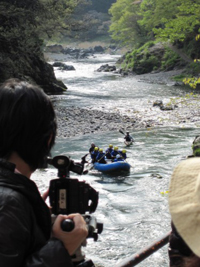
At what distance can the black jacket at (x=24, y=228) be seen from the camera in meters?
1.39

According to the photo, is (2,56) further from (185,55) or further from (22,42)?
(185,55)

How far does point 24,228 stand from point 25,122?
480 millimetres

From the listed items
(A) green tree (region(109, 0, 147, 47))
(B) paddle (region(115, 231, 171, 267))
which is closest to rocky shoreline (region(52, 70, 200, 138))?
(B) paddle (region(115, 231, 171, 267))

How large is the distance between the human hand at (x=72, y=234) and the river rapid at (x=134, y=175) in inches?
42.7

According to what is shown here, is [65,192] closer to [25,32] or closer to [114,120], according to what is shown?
[114,120]

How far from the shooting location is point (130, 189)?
1071cm

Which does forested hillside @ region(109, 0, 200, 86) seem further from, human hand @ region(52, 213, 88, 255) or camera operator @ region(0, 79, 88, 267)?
human hand @ region(52, 213, 88, 255)

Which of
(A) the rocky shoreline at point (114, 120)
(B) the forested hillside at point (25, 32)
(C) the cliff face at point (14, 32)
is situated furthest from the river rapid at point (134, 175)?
(C) the cliff face at point (14, 32)

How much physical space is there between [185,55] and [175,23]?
29.5 ft

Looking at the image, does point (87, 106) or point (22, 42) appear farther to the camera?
point (87, 106)

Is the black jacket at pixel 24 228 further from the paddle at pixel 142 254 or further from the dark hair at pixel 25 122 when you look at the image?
the paddle at pixel 142 254

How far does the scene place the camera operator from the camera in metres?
1.41

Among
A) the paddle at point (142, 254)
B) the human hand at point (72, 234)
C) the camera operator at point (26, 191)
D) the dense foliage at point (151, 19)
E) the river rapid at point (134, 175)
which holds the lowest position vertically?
the river rapid at point (134, 175)

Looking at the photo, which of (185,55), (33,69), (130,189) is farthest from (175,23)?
(130,189)
